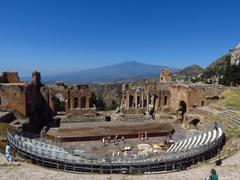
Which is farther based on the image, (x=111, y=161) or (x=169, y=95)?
(x=169, y=95)

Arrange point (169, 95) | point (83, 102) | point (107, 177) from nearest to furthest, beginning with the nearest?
1. point (107, 177)
2. point (83, 102)
3. point (169, 95)

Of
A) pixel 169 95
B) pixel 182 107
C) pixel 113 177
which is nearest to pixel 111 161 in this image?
pixel 113 177

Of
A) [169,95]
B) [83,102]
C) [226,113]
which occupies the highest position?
[169,95]

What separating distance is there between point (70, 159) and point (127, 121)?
2166cm

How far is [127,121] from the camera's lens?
140ft

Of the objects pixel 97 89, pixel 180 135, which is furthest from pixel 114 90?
pixel 180 135

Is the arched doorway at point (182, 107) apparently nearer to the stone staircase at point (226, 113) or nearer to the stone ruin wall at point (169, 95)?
the stone ruin wall at point (169, 95)

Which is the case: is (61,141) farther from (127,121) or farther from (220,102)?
(220,102)

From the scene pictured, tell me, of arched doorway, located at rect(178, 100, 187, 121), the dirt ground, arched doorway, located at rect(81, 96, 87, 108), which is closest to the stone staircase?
arched doorway, located at rect(178, 100, 187, 121)

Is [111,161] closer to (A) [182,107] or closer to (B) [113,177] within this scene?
(B) [113,177]

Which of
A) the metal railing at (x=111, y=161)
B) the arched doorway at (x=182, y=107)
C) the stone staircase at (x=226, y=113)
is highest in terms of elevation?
the stone staircase at (x=226, y=113)

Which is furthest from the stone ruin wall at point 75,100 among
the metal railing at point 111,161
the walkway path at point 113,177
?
the walkway path at point 113,177

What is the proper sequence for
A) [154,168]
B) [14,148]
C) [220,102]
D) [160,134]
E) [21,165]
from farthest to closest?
[220,102], [160,134], [14,148], [154,168], [21,165]

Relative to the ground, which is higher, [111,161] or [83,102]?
[83,102]
